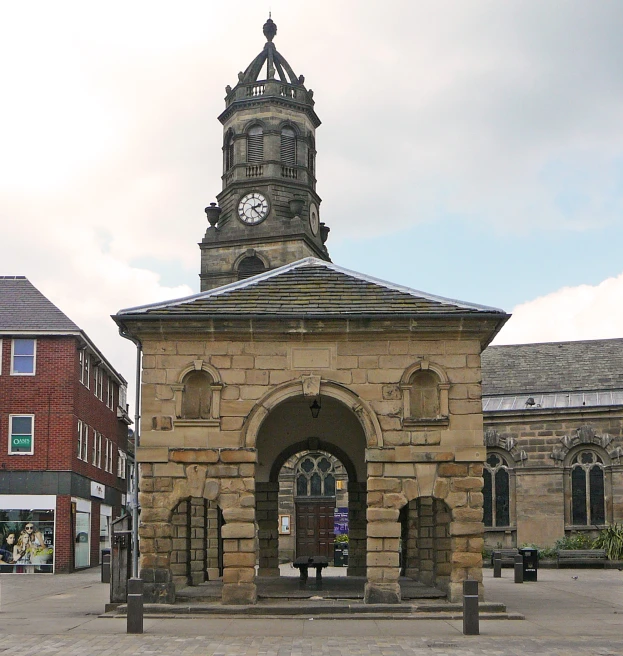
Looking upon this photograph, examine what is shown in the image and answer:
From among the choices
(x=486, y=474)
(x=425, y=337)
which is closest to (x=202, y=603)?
(x=425, y=337)

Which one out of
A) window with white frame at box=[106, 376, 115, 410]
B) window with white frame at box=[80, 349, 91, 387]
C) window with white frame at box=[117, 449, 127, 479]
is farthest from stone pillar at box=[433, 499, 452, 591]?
window with white frame at box=[117, 449, 127, 479]

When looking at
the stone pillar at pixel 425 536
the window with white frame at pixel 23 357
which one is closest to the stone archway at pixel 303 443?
the stone pillar at pixel 425 536

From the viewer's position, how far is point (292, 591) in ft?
66.3

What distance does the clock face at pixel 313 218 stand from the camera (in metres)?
54.3

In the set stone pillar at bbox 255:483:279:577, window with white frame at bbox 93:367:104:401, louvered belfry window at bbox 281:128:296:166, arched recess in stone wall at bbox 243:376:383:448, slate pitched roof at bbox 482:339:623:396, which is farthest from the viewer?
louvered belfry window at bbox 281:128:296:166

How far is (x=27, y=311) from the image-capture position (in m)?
36.9

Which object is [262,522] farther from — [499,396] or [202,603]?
[499,396]

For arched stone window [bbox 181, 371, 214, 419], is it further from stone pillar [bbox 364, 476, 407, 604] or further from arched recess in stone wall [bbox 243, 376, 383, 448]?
stone pillar [bbox 364, 476, 407, 604]

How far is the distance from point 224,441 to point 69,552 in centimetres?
1911

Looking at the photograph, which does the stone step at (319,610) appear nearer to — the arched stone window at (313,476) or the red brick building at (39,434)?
the red brick building at (39,434)

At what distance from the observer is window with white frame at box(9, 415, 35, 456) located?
35.8 meters

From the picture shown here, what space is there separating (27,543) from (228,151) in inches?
1041

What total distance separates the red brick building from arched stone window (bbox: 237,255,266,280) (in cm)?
1488

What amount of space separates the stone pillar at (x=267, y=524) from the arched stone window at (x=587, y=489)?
15.1m
